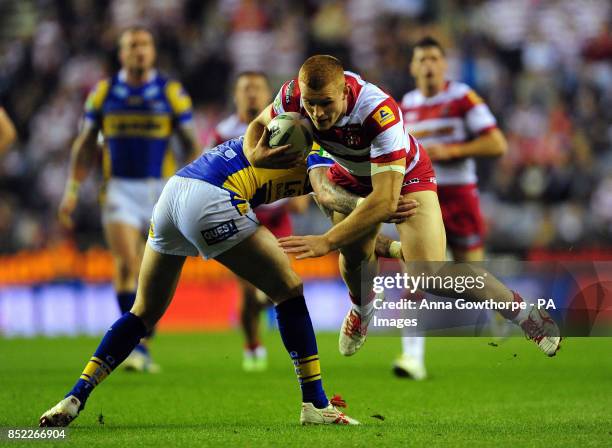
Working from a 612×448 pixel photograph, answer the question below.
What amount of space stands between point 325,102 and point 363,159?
67cm

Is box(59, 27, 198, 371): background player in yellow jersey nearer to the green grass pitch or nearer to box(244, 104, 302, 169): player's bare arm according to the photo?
the green grass pitch

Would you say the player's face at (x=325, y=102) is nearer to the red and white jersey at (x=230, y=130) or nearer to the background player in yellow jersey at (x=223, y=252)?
the background player in yellow jersey at (x=223, y=252)

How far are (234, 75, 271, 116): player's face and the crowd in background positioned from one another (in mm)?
6039

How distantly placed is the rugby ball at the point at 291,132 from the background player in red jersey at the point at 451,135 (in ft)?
11.1

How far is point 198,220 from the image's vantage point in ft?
18.4

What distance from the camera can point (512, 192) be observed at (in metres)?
15.7

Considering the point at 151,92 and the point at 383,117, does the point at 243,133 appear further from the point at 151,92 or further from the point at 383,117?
the point at 383,117

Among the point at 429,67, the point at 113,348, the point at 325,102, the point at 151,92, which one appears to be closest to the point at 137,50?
the point at 151,92

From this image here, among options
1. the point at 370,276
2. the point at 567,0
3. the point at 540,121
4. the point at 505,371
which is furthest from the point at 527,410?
the point at 567,0

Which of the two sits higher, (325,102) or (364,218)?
(325,102)

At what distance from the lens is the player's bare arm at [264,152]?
565 centimetres

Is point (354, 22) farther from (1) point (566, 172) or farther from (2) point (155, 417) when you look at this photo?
(2) point (155, 417)

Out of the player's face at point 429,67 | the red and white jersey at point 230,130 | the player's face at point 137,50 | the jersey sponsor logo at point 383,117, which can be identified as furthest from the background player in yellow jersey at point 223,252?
the red and white jersey at point 230,130

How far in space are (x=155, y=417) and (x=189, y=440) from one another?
1151 millimetres
